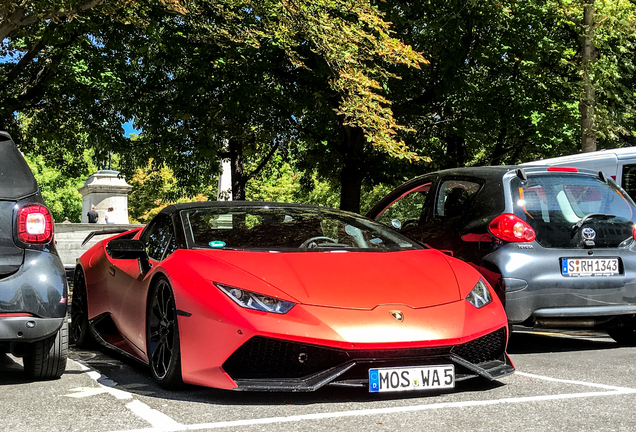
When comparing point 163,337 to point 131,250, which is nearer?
point 163,337

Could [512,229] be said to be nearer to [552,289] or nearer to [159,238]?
[552,289]

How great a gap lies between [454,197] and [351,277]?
2.89 m

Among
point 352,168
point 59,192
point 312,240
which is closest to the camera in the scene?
point 312,240

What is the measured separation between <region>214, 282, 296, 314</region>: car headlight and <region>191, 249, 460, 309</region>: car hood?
0.24ft

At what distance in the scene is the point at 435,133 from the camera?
22109 millimetres

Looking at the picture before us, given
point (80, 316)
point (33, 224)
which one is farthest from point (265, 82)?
point (33, 224)

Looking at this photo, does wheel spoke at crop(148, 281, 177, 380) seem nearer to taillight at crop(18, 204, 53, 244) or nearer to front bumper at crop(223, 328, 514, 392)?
front bumper at crop(223, 328, 514, 392)

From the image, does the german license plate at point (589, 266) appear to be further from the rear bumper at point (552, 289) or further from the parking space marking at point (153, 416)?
the parking space marking at point (153, 416)

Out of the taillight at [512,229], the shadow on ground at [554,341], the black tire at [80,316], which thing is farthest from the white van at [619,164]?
the black tire at [80,316]

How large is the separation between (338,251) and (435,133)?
17220mm

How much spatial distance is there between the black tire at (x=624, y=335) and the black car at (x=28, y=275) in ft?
15.7

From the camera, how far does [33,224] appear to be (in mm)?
4977

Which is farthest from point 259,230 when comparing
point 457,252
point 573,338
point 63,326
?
point 573,338

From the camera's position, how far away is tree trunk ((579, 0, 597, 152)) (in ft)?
51.3
